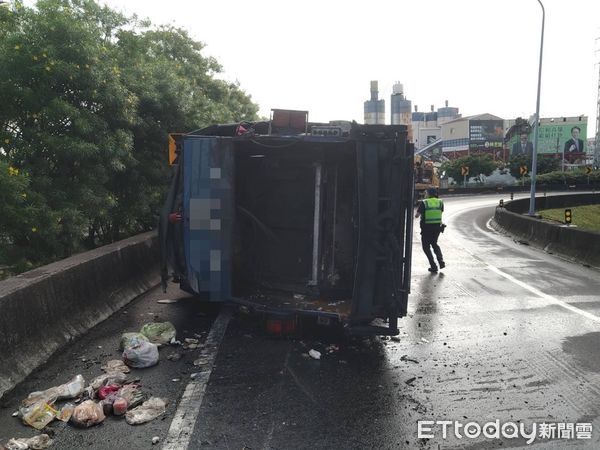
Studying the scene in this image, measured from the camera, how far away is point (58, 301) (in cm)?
547

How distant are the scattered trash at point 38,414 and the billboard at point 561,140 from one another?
97.8 m

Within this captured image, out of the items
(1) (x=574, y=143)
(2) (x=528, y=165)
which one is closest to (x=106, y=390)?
(2) (x=528, y=165)

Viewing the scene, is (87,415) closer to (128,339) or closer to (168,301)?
(128,339)

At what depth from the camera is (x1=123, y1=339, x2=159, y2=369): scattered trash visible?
16.0ft

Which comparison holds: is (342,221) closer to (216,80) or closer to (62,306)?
(62,306)

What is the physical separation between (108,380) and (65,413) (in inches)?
23.0

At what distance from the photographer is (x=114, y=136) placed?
805cm

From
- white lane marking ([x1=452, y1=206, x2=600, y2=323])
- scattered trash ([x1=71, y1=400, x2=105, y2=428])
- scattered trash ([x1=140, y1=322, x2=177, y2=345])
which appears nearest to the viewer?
scattered trash ([x1=71, y1=400, x2=105, y2=428])

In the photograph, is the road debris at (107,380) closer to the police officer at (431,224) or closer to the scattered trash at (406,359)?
the scattered trash at (406,359)

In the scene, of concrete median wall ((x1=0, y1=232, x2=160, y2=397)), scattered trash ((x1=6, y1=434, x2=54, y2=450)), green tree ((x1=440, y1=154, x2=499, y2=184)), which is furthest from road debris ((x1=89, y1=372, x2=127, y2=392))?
green tree ((x1=440, y1=154, x2=499, y2=184))

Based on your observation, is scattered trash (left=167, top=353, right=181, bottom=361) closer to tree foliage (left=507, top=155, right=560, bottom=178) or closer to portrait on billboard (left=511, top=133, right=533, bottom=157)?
tree foliage (left=507, top=155, right=560, bottom=178)

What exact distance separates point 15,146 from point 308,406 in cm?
544

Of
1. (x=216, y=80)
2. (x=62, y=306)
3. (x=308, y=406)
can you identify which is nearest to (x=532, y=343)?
(x=308, y=406)
